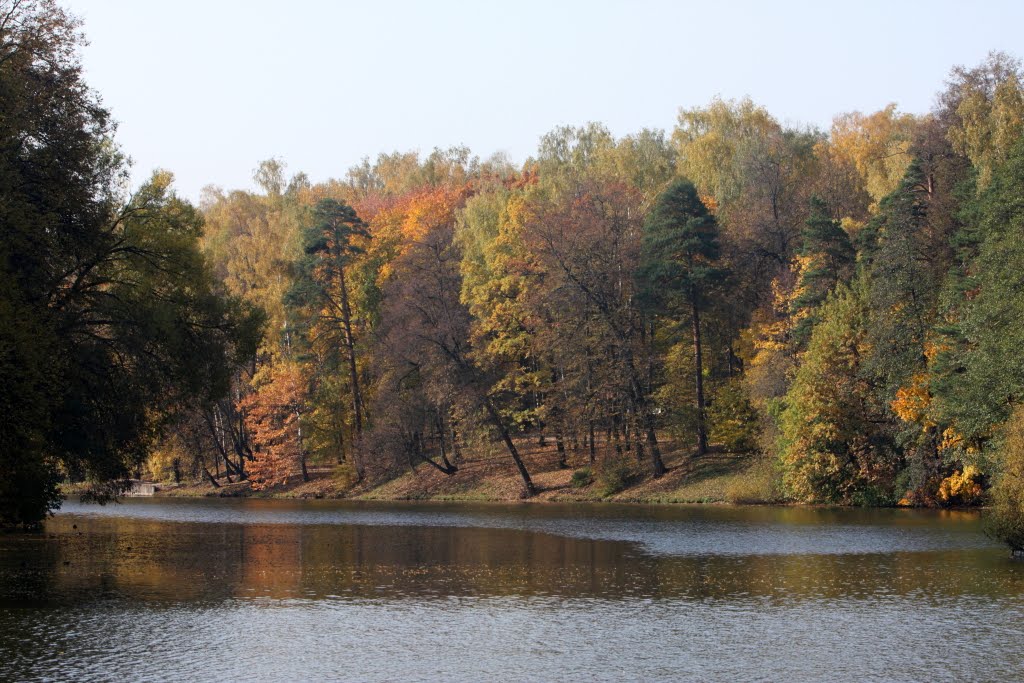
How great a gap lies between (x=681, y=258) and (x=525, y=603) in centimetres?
4092

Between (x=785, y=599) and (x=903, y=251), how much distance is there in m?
28.9

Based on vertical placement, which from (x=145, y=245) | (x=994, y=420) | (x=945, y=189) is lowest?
(x=994, y=420)

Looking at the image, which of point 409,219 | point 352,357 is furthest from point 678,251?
point 409,219

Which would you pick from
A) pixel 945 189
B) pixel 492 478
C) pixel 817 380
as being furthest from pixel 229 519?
pixel 945 189

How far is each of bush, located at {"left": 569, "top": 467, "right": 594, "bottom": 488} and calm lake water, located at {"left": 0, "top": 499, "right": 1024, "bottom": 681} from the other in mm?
17933

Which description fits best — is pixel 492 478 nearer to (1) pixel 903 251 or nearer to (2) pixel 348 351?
(2) pixel 348 351

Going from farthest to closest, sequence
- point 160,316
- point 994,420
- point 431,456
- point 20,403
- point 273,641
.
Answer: point 431,456 < point 994,420 < point 160,316 < point 20,403 < point 273,641

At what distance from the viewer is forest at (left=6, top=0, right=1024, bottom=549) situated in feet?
112

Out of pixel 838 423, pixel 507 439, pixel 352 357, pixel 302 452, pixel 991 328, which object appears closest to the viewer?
pixel 991 328

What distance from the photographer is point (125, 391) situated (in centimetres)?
Answer: 3597

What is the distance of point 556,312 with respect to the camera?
66.1 m

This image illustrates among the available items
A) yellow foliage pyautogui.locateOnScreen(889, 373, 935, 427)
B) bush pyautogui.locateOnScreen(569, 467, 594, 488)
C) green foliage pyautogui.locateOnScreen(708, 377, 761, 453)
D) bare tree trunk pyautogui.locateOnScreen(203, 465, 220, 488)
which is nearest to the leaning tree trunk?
green foliage pyautogui.locateOnScreen(708, 377, 761, 453)

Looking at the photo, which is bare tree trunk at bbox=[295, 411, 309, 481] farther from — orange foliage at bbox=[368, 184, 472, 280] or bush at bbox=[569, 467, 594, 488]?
bush at bbox=[569, 467, 594, 488]

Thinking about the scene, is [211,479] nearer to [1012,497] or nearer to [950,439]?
[950,439]
